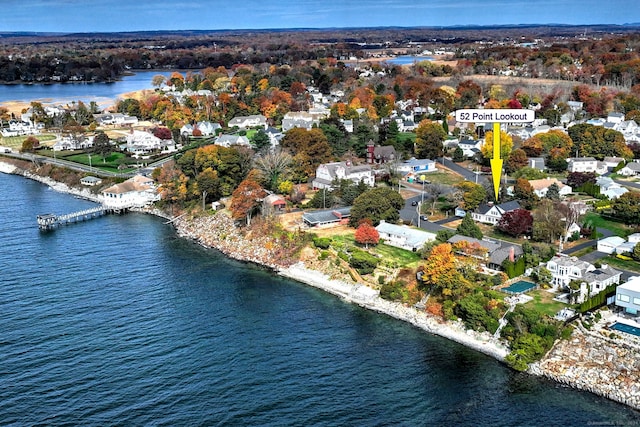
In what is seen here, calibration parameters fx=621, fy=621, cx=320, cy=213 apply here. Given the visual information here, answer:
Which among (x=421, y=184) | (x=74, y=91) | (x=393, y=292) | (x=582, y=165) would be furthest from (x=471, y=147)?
(x=74, y=91)

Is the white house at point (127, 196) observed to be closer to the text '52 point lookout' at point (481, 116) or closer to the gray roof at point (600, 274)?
the text '52 point lookout' at point (481, 116)

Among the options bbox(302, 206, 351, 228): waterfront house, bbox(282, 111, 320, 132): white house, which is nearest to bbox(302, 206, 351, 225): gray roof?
bbox(302, 206, 351, 228): waterfront house

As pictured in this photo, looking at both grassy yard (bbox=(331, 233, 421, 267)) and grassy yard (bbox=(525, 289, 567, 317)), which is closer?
grassy yard (bbox=(525, 289, 567, 317))

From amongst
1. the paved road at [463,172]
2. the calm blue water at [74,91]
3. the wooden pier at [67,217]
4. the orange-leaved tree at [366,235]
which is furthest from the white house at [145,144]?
the calm blue water at [74,91]

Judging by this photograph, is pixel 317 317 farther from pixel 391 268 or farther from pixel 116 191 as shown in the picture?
pixel 116 191

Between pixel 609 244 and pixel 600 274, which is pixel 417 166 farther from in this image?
pixel 600 274

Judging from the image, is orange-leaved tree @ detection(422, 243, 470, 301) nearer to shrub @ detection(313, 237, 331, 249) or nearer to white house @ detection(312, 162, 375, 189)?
shrub @ detection(313, 237, 331, 249)

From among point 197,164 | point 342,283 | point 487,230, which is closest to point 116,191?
point 197,164
